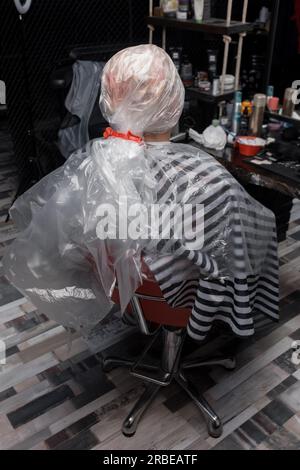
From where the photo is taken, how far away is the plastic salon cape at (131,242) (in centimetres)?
→ 110

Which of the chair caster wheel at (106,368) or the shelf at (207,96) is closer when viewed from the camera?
the chair caster wheel at (106,368)

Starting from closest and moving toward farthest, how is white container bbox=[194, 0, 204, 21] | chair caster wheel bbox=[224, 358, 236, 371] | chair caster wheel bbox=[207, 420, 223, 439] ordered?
chair caster wheel bbox=[207, 420, 223, 439] → chair caster wheel bbox=[224, 358, 236, 371] → white container bbox=[194, 0, 204, 21]

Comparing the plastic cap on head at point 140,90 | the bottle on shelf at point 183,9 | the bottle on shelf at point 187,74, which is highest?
the bottle on shelf at point 183,9

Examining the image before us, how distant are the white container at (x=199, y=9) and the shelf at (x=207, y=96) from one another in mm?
350

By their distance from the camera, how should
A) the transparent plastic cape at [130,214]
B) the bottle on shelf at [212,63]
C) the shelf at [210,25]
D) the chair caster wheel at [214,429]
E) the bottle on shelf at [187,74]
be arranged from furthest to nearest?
the bottle on shelf at [187,74], the bottle on shelf at [212,63], the shelf at [210,25], the chair caster wheel at [214,429], the transparent plastic cape at [130,214]

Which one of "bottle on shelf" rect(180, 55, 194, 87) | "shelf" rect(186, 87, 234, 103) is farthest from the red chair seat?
"bottle on shelf" rect(180, 55, 194, 87)

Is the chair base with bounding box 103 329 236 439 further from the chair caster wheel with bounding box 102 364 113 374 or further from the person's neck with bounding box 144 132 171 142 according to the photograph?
the person's neck with bounding box 144 132 171 142

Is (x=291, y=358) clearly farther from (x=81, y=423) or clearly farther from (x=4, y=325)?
(x=4, y=325)

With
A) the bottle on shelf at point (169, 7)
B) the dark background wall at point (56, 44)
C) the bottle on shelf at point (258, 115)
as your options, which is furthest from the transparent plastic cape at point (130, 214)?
the dark background wall at point (56, 44)

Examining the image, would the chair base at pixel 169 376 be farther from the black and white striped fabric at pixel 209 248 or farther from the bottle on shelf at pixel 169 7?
the bottle on shelf at pixel 169 7

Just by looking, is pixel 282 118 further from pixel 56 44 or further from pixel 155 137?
pixel 56 44

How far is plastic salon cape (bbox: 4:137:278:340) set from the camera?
1.10 m
